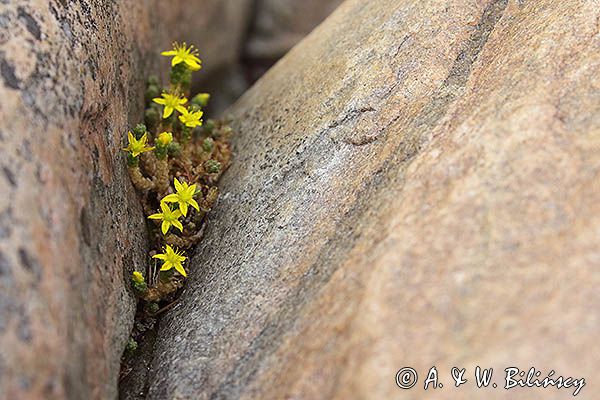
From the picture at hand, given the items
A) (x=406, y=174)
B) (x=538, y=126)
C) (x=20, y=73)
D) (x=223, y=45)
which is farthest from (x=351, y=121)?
(x=223, y=45)

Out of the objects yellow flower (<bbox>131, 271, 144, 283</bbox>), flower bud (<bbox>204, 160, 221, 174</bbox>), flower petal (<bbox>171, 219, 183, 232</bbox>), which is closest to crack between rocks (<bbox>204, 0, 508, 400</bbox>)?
yellow flower (<bbox>131, 271, 144, 283</bbox>)

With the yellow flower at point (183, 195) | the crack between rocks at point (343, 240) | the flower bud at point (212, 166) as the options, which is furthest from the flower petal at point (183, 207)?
the crack between rocks at point (343, 240)

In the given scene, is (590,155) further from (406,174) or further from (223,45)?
(223,45)

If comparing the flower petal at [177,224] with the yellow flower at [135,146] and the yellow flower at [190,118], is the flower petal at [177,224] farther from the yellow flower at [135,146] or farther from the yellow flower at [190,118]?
the yellow flower at [190,118]

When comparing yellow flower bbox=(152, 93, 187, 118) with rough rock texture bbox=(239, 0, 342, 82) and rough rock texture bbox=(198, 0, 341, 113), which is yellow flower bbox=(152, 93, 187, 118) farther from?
rough rock texture bbox=(239, 0, 342, 82)

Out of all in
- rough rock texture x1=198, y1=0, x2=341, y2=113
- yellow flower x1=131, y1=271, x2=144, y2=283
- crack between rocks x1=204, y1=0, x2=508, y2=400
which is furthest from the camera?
rough rock texture x1=198, y1=0, x2=341, y2=113

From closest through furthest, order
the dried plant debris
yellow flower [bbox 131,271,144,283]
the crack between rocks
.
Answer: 1. the crack between rocks
2. yellow flower [bbox 131,271,144,283]
3. the dried plant debris

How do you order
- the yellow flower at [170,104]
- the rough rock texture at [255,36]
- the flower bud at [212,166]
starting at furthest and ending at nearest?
1. the rough rock texture at [255,36]
2. the flower bud at [212,166]
3. the yellow flower at [170,104]
